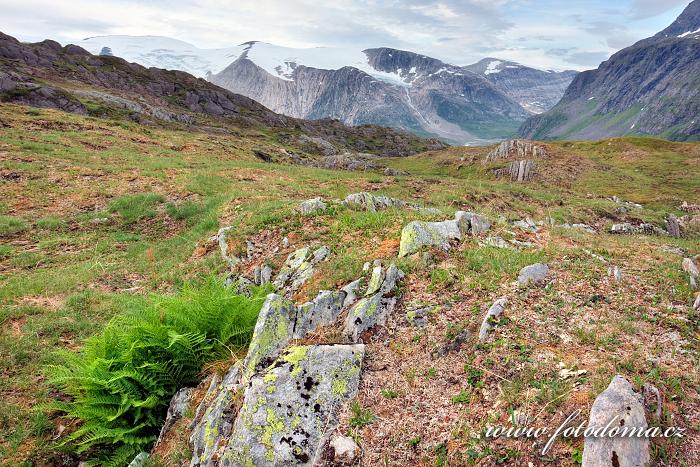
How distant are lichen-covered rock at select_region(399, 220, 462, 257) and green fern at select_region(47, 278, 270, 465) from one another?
4.50 metres

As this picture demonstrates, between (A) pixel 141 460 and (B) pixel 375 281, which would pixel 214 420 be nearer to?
(A) pixel 141 460

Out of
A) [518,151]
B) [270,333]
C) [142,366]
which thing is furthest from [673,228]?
[518,151]

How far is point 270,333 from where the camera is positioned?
7785 mm

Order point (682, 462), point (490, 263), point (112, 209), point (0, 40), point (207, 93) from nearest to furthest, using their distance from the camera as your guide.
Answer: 1. point (682, 462)
2. point (490, 263)
3. point (112, 209)
4. point (0, 40)
5. point (207, 93)

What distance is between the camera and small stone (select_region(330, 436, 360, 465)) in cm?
554

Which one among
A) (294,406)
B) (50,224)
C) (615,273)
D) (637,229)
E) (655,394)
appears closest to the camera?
(655,394)

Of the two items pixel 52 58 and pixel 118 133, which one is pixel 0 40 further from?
pixel 118 133

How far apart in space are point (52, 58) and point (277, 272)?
530 ft

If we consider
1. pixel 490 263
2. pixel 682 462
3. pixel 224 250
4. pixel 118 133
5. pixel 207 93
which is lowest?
pixel 224 250

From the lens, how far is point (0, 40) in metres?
117

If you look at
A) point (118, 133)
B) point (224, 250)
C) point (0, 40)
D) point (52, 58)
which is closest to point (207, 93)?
point (52, 58)

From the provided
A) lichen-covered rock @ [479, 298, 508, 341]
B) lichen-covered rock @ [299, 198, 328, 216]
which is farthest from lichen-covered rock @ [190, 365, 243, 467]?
lichen-covered rock @ [299, 198, 328, 216]

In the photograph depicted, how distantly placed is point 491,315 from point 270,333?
14.8ft

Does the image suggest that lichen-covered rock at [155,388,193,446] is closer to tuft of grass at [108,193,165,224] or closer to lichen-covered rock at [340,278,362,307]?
lichen-covered rock at [340,278,362,307]
